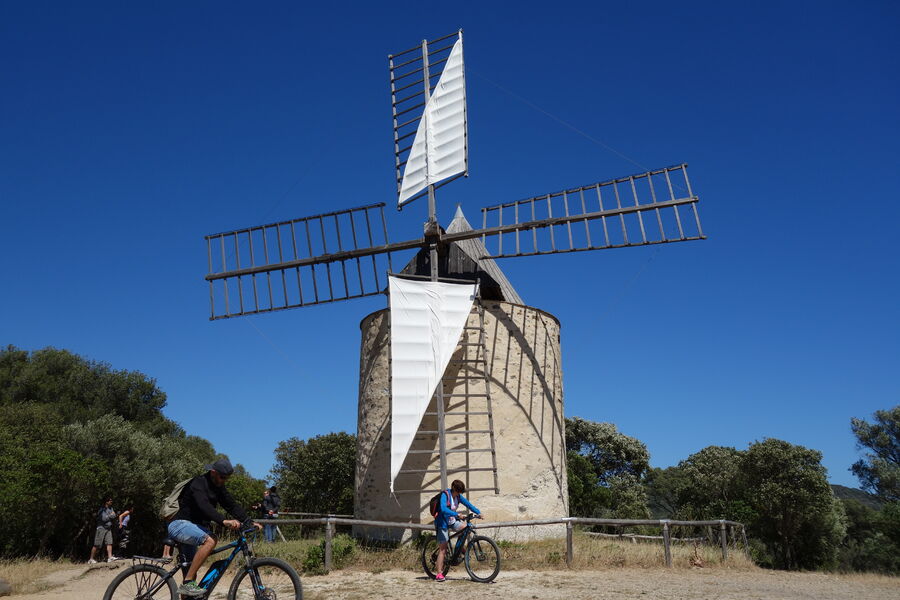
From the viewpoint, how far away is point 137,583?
15.4 feet

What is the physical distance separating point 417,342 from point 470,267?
2300 millimetres

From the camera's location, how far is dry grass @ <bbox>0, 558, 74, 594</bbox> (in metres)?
8.24

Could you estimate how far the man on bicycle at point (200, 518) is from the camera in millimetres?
4590

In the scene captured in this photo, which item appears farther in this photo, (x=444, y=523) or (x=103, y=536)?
(x=103, y=536)

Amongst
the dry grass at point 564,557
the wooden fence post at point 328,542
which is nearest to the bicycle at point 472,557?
the dry grass at point 564,557

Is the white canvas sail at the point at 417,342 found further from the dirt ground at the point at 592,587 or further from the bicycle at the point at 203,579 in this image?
the bicycle at the point at 203,579

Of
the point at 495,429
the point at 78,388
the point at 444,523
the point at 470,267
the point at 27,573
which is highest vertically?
the point at 470,267

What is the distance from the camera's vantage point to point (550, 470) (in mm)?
10766

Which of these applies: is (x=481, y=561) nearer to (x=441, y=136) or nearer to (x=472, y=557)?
(x=472, y=557)

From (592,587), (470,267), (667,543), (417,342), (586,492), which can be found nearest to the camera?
(592,587)

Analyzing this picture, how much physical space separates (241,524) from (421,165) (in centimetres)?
872

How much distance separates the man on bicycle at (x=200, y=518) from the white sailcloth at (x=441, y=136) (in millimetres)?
8117

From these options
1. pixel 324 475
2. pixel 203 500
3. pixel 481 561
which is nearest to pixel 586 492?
pixel 324 475

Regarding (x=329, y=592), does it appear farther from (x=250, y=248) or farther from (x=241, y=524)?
(x=250, y=248)
